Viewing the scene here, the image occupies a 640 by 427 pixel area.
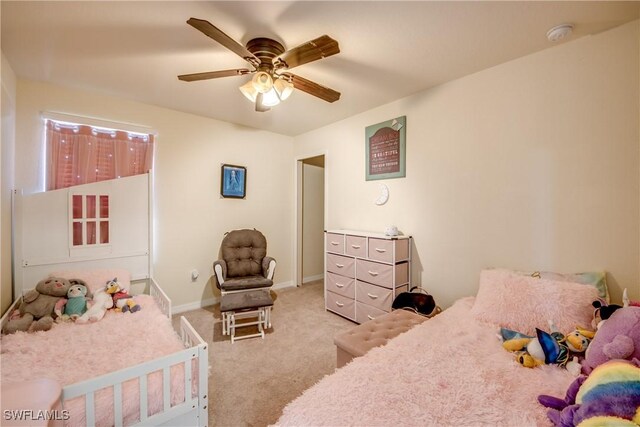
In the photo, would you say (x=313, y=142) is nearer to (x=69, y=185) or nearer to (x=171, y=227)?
(x=171, y=227)

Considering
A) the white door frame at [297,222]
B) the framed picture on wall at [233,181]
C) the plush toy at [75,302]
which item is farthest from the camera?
the white door frame at [297,222]

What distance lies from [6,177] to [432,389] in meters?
A: 3.45

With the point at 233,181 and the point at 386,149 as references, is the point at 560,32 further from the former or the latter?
the point at 233,181

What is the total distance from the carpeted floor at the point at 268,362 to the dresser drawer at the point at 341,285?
311mm

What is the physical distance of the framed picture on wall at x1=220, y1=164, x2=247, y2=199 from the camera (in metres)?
3.65

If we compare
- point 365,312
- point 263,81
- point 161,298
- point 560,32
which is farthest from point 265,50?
point 365,312

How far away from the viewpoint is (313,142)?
4.07 meters

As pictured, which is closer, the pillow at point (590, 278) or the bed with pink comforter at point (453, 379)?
the bed with pink comforter at point (453, 379)

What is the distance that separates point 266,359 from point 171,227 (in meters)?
2.03

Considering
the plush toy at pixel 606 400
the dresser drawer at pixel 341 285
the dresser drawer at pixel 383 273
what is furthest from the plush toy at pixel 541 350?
the dresser drawer at pixel 341 285

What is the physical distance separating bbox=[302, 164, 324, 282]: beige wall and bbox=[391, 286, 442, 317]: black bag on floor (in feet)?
7.33

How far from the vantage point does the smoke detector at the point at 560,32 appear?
1715 millimetres

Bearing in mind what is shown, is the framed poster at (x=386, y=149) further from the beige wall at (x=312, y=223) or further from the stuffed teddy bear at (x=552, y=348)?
the stuffed teddy bear at (x=552, y=348)

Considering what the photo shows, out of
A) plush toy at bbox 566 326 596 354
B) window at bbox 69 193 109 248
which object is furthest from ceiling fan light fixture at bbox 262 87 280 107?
plush toy at bbox 566 326 596 354
